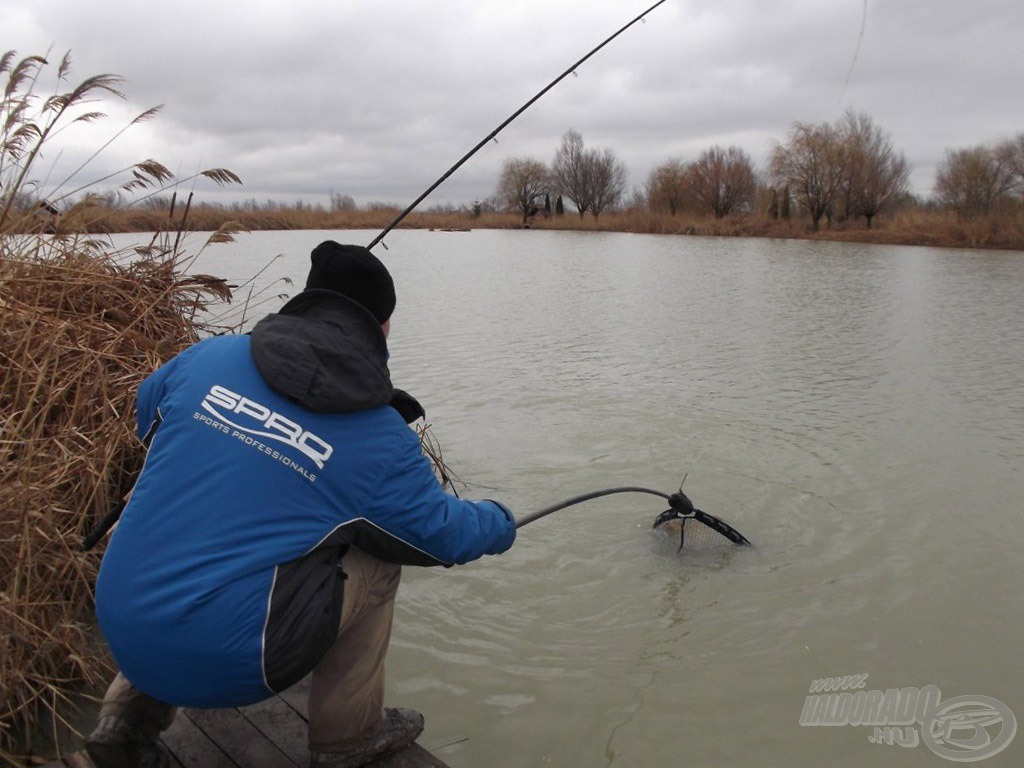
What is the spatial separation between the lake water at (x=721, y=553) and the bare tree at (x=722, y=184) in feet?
146

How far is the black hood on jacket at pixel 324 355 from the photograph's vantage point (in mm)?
1825

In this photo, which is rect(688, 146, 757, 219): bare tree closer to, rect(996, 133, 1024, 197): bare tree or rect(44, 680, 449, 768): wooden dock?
rect(996, 133, 1024, 197): bare tree

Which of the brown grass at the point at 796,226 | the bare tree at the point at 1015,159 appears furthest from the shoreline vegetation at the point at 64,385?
the bare tree at the point at 1015,159

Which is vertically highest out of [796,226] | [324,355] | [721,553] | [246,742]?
[796,226]

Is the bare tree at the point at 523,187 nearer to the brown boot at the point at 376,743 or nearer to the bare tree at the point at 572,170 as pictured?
the bare tree at the point at 572,170

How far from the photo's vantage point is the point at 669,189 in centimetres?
5553

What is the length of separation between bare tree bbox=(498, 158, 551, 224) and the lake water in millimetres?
45719

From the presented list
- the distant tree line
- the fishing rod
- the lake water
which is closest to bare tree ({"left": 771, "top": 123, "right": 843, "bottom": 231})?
the distant tree line

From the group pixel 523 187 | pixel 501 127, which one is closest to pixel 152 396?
pixel 501 127

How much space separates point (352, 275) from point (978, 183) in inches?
1724

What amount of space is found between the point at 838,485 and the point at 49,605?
5.31 meters

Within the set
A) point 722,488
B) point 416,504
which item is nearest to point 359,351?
point 416,504

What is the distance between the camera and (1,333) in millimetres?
3062

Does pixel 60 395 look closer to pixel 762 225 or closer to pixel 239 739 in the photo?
pixel 239 739
